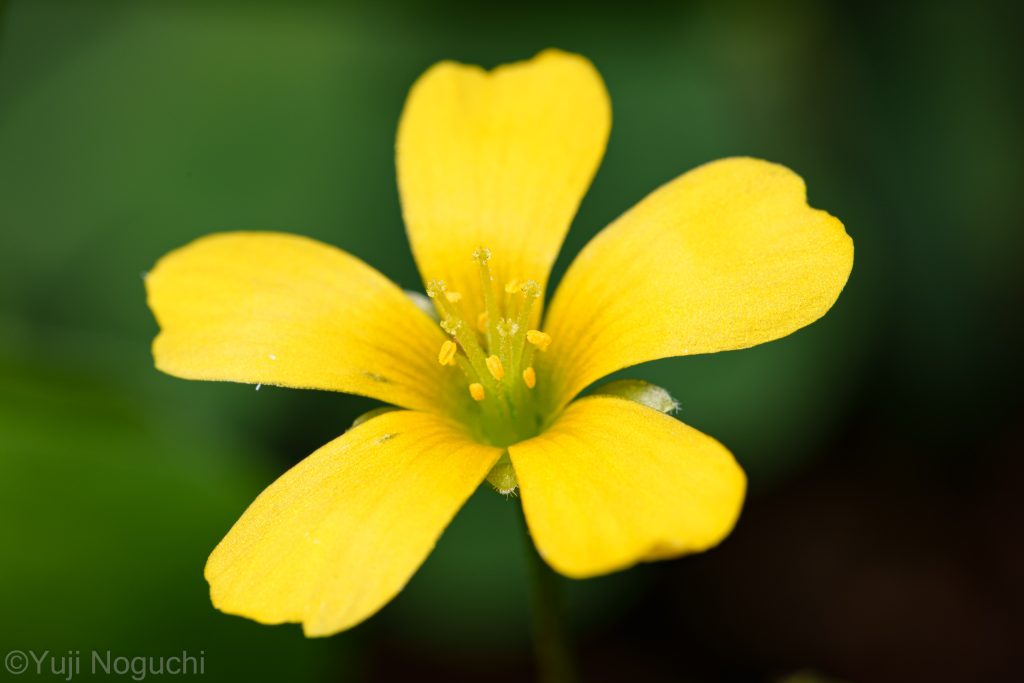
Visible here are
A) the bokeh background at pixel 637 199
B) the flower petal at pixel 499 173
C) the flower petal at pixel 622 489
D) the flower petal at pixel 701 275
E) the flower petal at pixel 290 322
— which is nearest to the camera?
the flower petal at pixel 622 489

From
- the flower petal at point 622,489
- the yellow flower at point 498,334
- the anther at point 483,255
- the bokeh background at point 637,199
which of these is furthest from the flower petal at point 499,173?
the bokeh background at point 637,199

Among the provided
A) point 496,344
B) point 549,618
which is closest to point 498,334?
point 496,344

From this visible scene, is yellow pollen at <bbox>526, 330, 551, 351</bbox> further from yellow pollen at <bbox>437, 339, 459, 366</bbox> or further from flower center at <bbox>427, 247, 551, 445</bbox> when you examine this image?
yellow pollen at <bbox>437, 339, 459, 366</bbox>

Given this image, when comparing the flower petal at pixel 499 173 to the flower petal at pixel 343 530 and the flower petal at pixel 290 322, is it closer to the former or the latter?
the flower petal at pixel 290 322

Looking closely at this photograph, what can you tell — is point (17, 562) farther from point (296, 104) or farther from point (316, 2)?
point (316, 2)

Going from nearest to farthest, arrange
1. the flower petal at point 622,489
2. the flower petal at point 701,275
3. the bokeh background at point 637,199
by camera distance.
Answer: the flower petal at point 622,489, the flower petal at point 701,275, the bokeh background at point 637,199

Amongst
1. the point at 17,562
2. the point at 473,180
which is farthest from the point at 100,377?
the point at 473,180

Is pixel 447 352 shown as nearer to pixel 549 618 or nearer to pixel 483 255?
pixel 483 255

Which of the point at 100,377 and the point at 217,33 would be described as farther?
the point at 217,33
